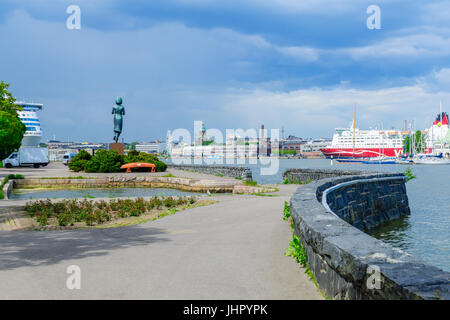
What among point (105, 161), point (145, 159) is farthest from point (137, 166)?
point (105, 161)

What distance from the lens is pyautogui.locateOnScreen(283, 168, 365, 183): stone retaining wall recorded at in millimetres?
27453

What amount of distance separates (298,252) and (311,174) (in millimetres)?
23134

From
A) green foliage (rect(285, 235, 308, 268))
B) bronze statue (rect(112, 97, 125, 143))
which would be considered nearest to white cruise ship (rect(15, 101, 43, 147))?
bronze statue (rect(112, 97, 125, 143))

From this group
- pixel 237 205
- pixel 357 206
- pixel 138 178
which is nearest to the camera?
pixel 237 205

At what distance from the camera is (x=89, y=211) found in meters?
12.7

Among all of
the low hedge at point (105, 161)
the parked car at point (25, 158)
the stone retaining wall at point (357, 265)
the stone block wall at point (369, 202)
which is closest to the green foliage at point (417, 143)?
the low hedge at point (105, 161)

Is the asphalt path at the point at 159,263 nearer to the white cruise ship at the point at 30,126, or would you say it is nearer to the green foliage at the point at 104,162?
the green foliage at the point at 104,162

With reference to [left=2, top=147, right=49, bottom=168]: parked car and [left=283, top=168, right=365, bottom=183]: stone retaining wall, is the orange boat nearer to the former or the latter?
[left=283, top=168, right=365, bottom=183]: stone retaining wall

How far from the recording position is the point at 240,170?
118 ft

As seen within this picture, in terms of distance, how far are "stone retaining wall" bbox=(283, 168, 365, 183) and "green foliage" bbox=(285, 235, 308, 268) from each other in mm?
20592
